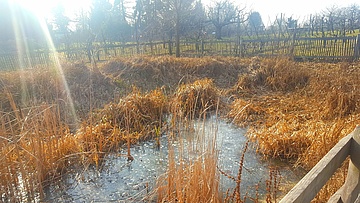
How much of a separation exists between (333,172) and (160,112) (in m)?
3.46

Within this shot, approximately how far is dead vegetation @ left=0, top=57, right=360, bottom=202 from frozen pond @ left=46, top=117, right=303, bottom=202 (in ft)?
0.62

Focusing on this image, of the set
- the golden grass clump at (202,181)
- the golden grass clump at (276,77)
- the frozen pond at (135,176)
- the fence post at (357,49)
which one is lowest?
the frozen pond at (135,176)

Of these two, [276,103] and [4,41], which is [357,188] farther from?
[4,41]

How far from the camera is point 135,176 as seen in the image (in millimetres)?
2873

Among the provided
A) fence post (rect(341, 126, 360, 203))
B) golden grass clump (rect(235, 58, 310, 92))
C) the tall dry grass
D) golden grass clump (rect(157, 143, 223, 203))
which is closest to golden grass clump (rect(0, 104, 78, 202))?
golden grass clump (rect(157, 143, 223, 203))

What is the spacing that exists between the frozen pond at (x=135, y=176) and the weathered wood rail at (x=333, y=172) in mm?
996

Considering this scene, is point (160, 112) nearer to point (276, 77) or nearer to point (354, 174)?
point (354, 174)

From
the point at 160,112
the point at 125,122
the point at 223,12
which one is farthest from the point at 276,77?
the point at 223,12

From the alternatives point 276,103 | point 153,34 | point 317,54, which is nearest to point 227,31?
point 153,34

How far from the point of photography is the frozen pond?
250 cm

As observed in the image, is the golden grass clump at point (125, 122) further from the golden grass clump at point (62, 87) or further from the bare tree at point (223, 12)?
the bare tree at point (223, 12)

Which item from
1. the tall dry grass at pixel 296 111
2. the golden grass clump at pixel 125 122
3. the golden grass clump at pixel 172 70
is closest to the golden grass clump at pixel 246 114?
the tall dry grass at pixel 296 111

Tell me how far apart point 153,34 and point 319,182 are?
2270 centimetres

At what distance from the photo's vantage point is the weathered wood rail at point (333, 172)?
1.02 m
